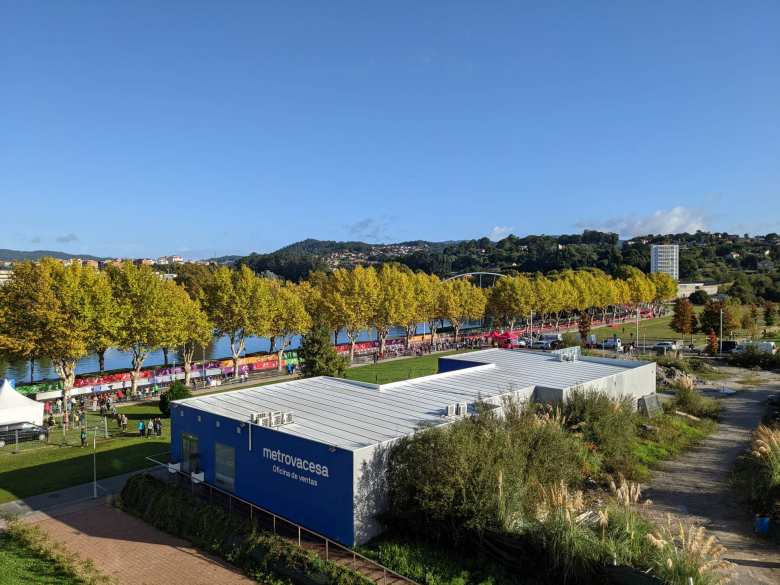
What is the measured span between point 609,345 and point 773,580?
44.2m

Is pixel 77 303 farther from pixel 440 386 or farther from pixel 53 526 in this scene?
pixel 440 386

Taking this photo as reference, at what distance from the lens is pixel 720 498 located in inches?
727

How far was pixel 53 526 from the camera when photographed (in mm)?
17078

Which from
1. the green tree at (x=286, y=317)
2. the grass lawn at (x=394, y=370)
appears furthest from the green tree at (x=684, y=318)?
the green tree at (x=286, y=317)

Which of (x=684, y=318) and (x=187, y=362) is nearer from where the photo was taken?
(x=187, y=362)

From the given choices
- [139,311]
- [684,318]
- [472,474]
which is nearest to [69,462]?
[139,311]

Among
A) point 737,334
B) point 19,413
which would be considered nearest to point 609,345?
point 737,334

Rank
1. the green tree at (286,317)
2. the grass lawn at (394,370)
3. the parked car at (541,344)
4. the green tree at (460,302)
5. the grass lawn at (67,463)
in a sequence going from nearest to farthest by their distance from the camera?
the grass lawn at (67,463), the grass lawn at (394,370), the green tree at (286,317), the parked car at (541,344), the green tree at (460,302)

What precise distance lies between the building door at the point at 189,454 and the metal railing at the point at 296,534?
0.25 m

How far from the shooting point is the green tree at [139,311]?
1425 inches

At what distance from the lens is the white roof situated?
56.6ft

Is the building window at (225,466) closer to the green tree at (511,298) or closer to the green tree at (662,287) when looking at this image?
the green tree at (511,298)

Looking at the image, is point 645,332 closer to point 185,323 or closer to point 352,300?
point 352,300

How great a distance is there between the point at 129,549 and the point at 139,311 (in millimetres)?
23673
